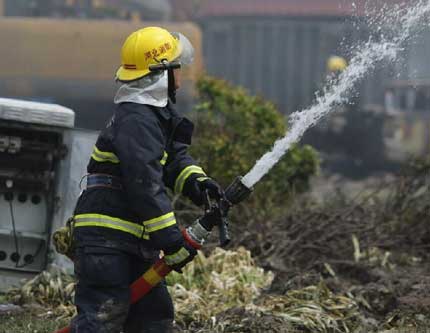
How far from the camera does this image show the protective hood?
4.93 meters

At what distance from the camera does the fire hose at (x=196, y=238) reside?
16.0 ft

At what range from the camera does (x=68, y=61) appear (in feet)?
55.1

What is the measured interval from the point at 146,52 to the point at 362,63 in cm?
134

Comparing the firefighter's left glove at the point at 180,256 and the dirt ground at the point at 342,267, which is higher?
the firefighter's left glove at the point at 180,256

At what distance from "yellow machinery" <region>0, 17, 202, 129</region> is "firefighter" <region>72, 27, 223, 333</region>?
11.3m

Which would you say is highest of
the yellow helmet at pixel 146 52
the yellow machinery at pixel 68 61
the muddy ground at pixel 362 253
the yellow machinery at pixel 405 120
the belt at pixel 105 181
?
the yellow helmet at pixel 146 52

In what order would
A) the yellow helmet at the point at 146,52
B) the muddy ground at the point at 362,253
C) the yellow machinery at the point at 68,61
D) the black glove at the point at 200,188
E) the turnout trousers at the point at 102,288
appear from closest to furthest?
the turnout trousers at the point at 102,288 → the yellow helmet at the point at 146,52 → the black glove at the point at 200,188 → the muddy ground at the point at 362,253 → the yellow machinery at the point at 68,61

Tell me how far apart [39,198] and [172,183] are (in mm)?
1996

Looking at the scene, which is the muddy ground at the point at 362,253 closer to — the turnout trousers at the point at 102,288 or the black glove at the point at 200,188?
the black glove at the point at 200,188

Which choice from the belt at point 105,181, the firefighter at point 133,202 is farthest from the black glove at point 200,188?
the belt at point 105,181

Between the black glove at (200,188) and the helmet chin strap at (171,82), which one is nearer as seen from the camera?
the helmet chin strap at (171,82)

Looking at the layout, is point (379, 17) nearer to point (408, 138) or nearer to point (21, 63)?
point (21, 63)

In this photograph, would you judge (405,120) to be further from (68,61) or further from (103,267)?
(103,267)

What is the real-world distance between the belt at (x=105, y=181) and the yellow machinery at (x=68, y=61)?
37.2 feet
